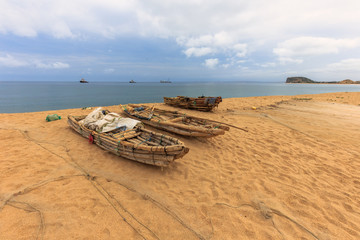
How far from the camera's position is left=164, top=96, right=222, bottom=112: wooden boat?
1323cm

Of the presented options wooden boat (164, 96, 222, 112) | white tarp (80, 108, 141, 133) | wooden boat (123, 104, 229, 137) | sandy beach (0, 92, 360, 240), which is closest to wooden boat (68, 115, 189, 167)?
white tarp (80, 108, 141, 133)

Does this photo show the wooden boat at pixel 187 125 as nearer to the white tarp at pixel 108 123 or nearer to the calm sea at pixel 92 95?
the white tarp at pixel 108 123

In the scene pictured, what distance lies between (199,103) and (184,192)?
34.6 ft

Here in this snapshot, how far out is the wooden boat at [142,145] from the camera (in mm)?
4324

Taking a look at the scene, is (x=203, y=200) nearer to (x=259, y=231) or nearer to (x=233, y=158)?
(x=259, y=231)

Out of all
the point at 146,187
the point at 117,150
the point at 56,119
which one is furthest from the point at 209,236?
the point at 56,119

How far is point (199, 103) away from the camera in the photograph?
13961mm

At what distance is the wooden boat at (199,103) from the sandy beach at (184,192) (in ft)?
22.1

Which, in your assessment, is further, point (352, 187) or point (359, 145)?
point (359, 145)

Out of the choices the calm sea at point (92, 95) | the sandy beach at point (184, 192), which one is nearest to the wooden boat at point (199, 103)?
the sandy beach at point (184, 192)

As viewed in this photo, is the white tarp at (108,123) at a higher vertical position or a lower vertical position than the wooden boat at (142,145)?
higher

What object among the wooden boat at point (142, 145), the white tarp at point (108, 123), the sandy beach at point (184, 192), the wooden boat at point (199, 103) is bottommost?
the sandy beach at point (184, 192)

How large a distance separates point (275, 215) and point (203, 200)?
171cm

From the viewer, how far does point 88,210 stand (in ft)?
11.1
